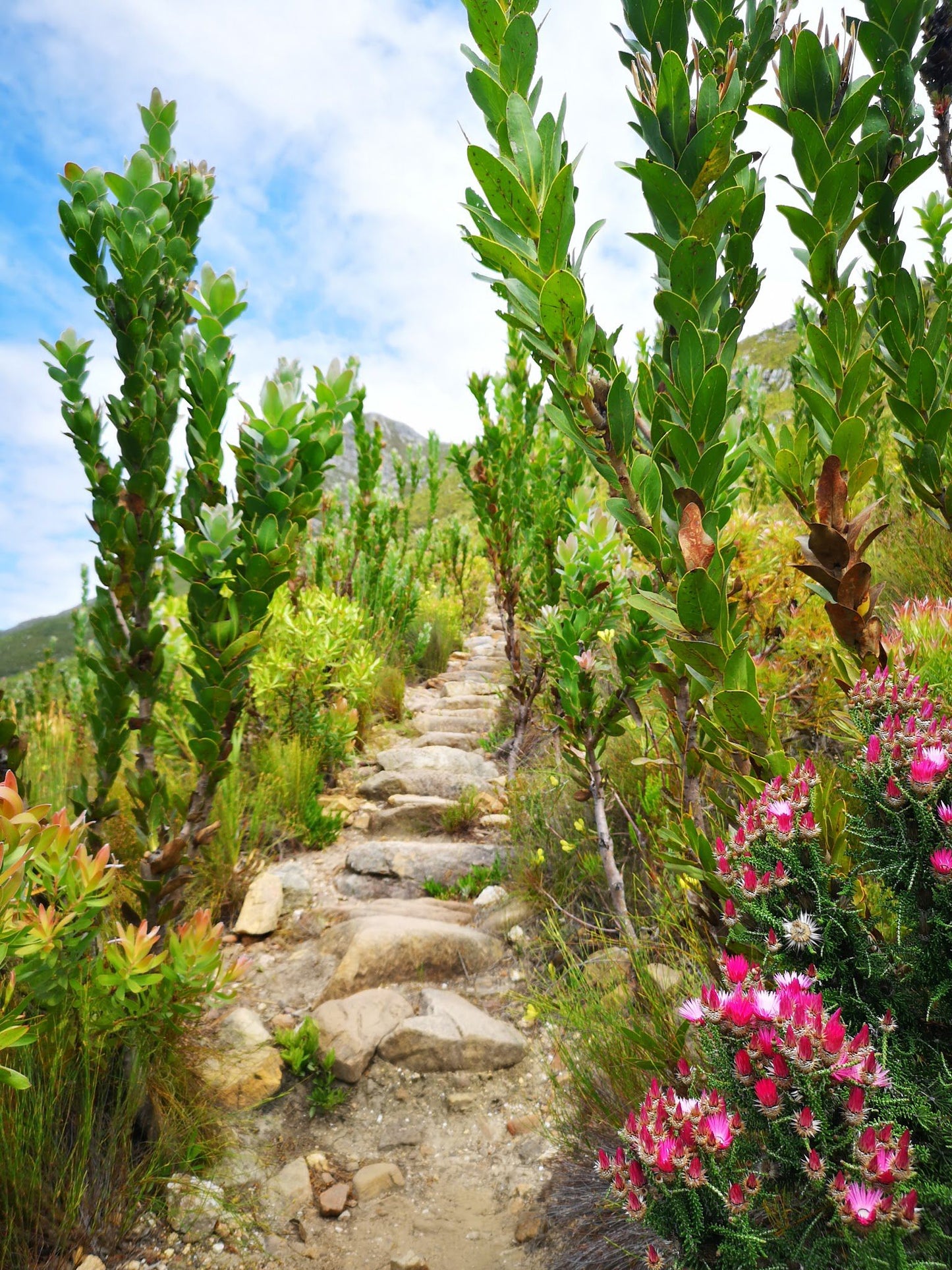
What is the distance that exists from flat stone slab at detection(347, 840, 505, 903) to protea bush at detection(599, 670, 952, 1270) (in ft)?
10.6

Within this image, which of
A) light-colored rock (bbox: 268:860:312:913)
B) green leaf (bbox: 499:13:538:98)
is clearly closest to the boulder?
light-colored rock (bbox: 268:860:312:913)

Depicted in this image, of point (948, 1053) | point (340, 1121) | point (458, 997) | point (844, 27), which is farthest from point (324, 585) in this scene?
point (948, 1053)

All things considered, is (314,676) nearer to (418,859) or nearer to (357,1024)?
(418,859)

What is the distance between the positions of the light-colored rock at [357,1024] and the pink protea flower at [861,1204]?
2340 mm

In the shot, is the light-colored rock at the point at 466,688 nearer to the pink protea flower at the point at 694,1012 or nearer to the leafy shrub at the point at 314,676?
the leafy shrub at the point at 314,676

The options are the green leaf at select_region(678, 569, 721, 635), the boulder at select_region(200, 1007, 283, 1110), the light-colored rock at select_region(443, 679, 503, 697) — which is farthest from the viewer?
the light-colored rock at select_region(443, 679, 503, 697)

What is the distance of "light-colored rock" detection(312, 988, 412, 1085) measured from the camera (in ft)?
9.17

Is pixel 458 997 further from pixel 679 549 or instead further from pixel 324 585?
pixel 324 585

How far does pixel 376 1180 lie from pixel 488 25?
326 cm

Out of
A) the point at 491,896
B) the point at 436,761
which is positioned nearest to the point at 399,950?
the point at 491,896

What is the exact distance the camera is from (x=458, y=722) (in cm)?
713

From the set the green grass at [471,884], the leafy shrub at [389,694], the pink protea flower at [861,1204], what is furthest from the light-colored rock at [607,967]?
the leafy shrub at [389,694]

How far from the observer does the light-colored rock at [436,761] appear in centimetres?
579

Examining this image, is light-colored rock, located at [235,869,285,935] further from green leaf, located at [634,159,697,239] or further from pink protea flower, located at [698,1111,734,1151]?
green leaf, located at [634,159,697,239]
